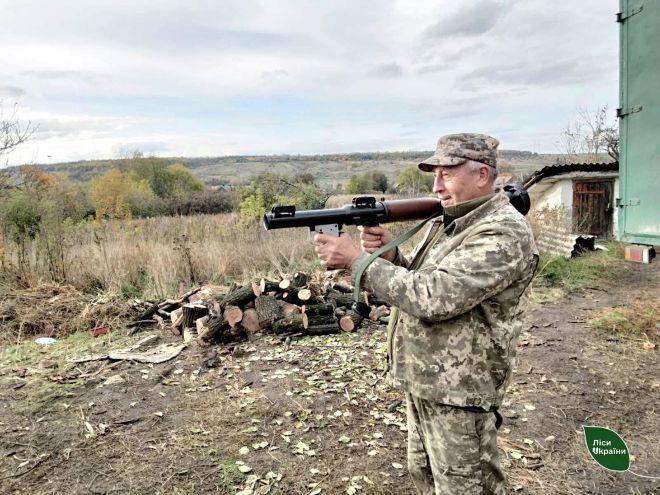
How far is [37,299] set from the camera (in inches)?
287

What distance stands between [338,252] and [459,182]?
57 centimetres

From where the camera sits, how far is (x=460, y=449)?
1799 mm

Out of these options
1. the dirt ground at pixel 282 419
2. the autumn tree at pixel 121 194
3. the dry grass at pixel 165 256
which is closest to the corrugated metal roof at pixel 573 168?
the dry grass at pixel 165 256

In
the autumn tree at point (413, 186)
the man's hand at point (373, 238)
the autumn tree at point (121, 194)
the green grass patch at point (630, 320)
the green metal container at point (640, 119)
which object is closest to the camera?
the man's hand at point (373, 238)

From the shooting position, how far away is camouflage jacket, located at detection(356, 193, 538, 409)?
1.60 metres

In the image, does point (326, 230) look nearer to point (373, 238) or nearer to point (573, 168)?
point (373, 238)

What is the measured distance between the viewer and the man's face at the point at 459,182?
180 cm

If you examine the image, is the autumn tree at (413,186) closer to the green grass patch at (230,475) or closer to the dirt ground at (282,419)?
the dirt ground at (282,419)

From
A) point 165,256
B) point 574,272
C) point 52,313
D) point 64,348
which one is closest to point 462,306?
point 64,348

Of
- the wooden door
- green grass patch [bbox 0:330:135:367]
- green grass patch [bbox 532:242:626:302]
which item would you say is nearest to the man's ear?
green grass patch [bbox 0:330:135:367]

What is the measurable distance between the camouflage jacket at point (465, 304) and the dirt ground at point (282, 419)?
1.57 m

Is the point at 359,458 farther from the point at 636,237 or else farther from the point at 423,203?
the point at 636,237

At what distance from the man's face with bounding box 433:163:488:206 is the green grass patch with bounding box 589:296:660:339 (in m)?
5.22

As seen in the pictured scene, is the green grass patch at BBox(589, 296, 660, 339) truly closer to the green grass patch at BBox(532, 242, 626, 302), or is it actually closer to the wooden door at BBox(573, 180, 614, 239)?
the green grass patch at BBox(532, 242, 626, 302)
